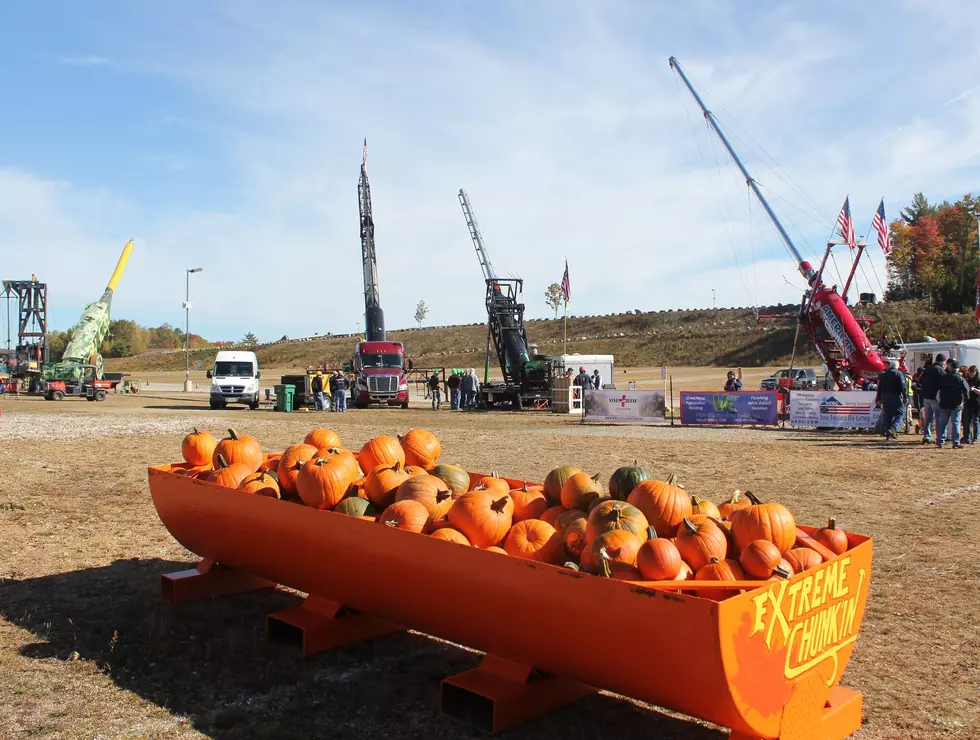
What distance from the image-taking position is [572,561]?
13.6 ft

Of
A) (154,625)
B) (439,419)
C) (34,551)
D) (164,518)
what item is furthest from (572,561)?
(439,419)

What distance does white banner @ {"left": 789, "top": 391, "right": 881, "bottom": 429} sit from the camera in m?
20.4

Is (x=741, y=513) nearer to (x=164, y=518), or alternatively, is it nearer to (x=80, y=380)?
(x=164, y=518)

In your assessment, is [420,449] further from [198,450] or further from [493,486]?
[198,450]

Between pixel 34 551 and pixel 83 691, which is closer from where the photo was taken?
pixel 83 691

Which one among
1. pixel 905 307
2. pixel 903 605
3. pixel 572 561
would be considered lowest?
pixel 903 605

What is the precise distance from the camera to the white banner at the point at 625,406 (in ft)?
77.8

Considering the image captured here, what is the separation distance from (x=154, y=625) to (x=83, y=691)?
3.53 ft

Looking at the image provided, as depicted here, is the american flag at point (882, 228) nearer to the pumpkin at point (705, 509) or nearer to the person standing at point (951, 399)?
the person standing at point (951, 399)

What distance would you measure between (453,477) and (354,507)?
0.78 meters

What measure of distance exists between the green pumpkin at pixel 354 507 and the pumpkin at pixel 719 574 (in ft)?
7.13

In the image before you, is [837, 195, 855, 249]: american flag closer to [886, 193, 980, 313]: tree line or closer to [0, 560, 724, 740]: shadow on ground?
[0, 560, 724, 740]: shadow on ground

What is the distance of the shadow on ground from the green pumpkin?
96 cm

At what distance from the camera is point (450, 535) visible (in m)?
4.37
